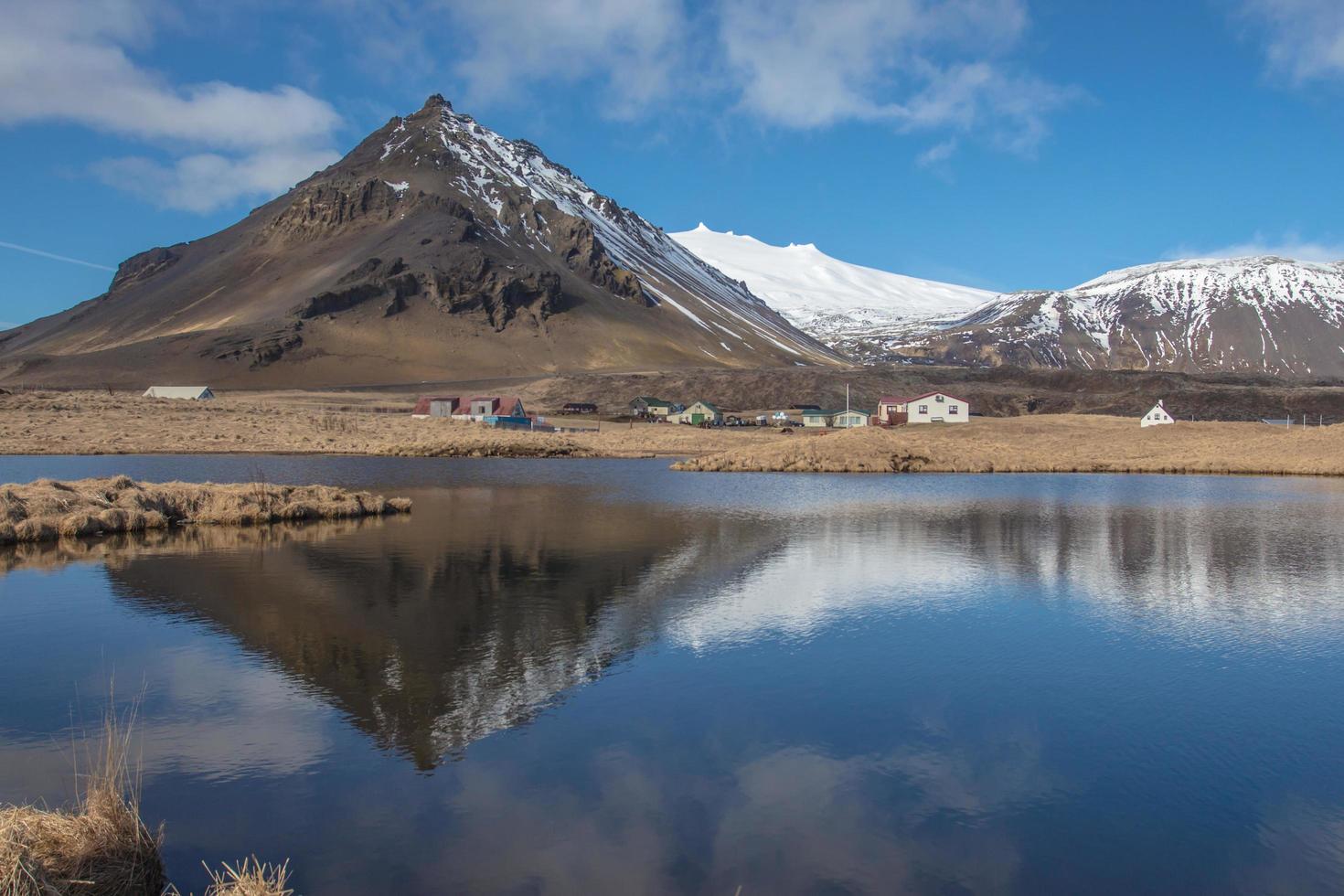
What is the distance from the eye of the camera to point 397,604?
1669 cm

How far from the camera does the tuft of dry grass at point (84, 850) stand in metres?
6.36

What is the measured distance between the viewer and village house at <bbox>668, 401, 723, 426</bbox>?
377 ft

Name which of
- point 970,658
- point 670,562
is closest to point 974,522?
point 670,562

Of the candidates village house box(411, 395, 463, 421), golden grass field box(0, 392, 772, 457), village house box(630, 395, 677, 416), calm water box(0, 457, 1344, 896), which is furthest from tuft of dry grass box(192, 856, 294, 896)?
village house box(630, 395, 677, 416)

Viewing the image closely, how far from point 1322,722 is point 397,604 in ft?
42.7

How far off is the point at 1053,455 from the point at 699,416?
59.1 metres

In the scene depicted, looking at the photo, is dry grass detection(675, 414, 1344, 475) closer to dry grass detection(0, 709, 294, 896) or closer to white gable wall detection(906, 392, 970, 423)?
white gable wall detection(906, 392, 970, 423)

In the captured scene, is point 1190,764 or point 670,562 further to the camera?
point 670,562

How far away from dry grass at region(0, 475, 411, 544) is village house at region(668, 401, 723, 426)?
8451 cm

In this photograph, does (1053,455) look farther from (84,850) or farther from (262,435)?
(84,850)

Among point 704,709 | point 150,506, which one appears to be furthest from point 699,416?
point 704,709

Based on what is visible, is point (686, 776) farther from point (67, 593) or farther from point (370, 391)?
point (370, 391)

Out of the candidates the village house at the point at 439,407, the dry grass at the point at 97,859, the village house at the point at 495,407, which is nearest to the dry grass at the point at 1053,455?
the dry grass at the point at 97,859

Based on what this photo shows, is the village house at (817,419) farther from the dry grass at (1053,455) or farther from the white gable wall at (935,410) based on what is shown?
the dry grass at (1053,455)
